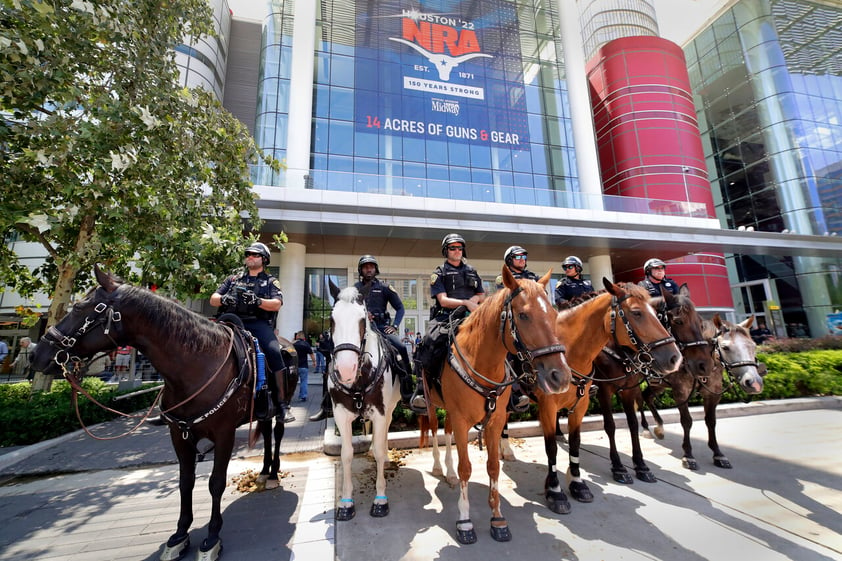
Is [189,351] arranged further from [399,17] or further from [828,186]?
[828,186]

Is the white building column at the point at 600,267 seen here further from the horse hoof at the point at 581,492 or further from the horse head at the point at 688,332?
the horse hoof at the point at 581,492

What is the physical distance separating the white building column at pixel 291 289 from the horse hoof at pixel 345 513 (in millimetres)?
13394

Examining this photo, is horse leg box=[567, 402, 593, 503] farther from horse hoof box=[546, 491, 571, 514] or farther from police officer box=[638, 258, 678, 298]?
police officer box=[638, 258, 678, 298]

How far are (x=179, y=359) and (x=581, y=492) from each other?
4.86 m

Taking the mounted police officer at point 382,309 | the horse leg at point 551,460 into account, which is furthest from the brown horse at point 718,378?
the mounted police officer at point 382,309

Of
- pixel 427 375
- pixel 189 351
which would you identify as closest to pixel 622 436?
pixel 427 375

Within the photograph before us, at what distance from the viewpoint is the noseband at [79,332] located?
9.21 ft

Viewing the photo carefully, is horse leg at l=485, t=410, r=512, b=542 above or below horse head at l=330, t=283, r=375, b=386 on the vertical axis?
below

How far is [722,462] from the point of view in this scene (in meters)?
5.18

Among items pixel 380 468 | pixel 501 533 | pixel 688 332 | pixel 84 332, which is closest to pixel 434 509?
pixel 380 468

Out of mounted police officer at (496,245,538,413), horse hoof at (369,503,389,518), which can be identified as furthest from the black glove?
mounted police officer at (496,245,538,413)

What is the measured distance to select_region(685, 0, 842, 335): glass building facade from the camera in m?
26.4

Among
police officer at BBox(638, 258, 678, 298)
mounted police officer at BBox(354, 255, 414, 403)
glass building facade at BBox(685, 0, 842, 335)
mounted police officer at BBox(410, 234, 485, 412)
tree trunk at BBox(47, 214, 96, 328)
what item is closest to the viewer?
mounted police officer at BBox(410, 234, 485, 412)

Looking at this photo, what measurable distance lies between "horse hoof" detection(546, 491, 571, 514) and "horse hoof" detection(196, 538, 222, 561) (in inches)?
142
